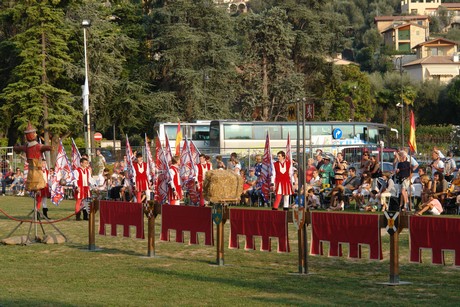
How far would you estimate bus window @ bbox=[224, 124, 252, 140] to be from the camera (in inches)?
2376

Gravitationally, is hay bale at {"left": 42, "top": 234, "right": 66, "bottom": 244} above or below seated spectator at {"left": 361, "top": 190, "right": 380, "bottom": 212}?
below

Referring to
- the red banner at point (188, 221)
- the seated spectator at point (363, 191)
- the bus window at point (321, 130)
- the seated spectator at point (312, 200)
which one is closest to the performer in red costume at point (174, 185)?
the seated spectator at point (312, 200)

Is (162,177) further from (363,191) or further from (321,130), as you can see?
(321,130)

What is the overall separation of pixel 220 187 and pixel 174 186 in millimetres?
8778

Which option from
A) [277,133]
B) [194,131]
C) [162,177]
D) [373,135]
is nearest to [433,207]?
[162,177]

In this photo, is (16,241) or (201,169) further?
(201,169)

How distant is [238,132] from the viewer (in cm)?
6056

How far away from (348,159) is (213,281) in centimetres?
2159

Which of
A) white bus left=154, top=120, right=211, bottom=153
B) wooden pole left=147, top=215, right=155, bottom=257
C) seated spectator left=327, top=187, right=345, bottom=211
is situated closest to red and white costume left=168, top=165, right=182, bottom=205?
seated spectator left=327, top=187, right=345, bottom=211

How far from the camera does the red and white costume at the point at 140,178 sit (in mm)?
30312

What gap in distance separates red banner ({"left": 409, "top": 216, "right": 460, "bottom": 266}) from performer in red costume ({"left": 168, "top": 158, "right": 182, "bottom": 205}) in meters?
13.9

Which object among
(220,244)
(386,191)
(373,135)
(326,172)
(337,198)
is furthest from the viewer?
(373,135)

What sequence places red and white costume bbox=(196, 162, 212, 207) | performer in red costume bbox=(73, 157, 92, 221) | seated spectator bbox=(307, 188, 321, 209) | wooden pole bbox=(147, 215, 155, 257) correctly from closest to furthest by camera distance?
wooden pole bbox=(147, 215, 155, 257) → performer in red costume bbox=(73, 157, 92, 221) → red and white costume bbox=(196, 162, 212, 207) → seated spectator bbox=(307, 188, 321, 209)

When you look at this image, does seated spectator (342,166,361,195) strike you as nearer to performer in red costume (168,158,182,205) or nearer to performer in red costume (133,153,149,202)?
performer in red costume (168,158,182,205)
